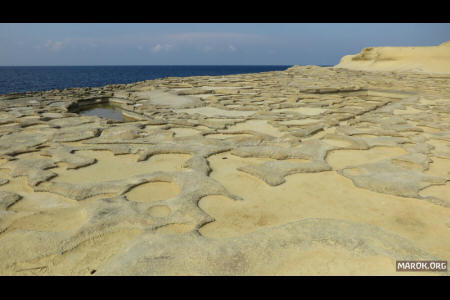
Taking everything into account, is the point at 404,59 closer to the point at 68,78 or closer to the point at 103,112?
the point at 103,112

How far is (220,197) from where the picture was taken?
3.10 m

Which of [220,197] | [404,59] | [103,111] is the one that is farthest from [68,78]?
[220,197]

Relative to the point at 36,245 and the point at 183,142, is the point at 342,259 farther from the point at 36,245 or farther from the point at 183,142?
the point at 183,142

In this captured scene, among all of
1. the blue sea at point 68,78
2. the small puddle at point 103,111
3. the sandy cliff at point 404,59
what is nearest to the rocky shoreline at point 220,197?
the small puddle at point 103,111

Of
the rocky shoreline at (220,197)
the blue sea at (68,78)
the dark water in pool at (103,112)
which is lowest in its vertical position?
the rocky shoreline at (220,197)

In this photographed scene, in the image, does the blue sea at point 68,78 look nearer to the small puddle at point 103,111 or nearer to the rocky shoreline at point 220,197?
the small puddle at point 103,111

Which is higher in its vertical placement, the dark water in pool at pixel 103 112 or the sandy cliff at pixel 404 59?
the sandy cliff at pixel 404 59

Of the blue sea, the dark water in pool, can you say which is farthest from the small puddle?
the blue sea

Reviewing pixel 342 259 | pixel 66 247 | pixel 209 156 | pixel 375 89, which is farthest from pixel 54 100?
pixel 375 89

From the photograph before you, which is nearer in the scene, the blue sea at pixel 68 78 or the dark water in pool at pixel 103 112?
the dark water in pool at pixel 103 112

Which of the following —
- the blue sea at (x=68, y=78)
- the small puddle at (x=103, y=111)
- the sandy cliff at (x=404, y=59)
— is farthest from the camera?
the blue sea at (x=68, y=78)

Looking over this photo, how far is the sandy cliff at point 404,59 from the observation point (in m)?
23.6

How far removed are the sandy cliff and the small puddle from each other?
22.9 m

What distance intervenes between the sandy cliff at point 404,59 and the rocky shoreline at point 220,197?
70.3 feet
